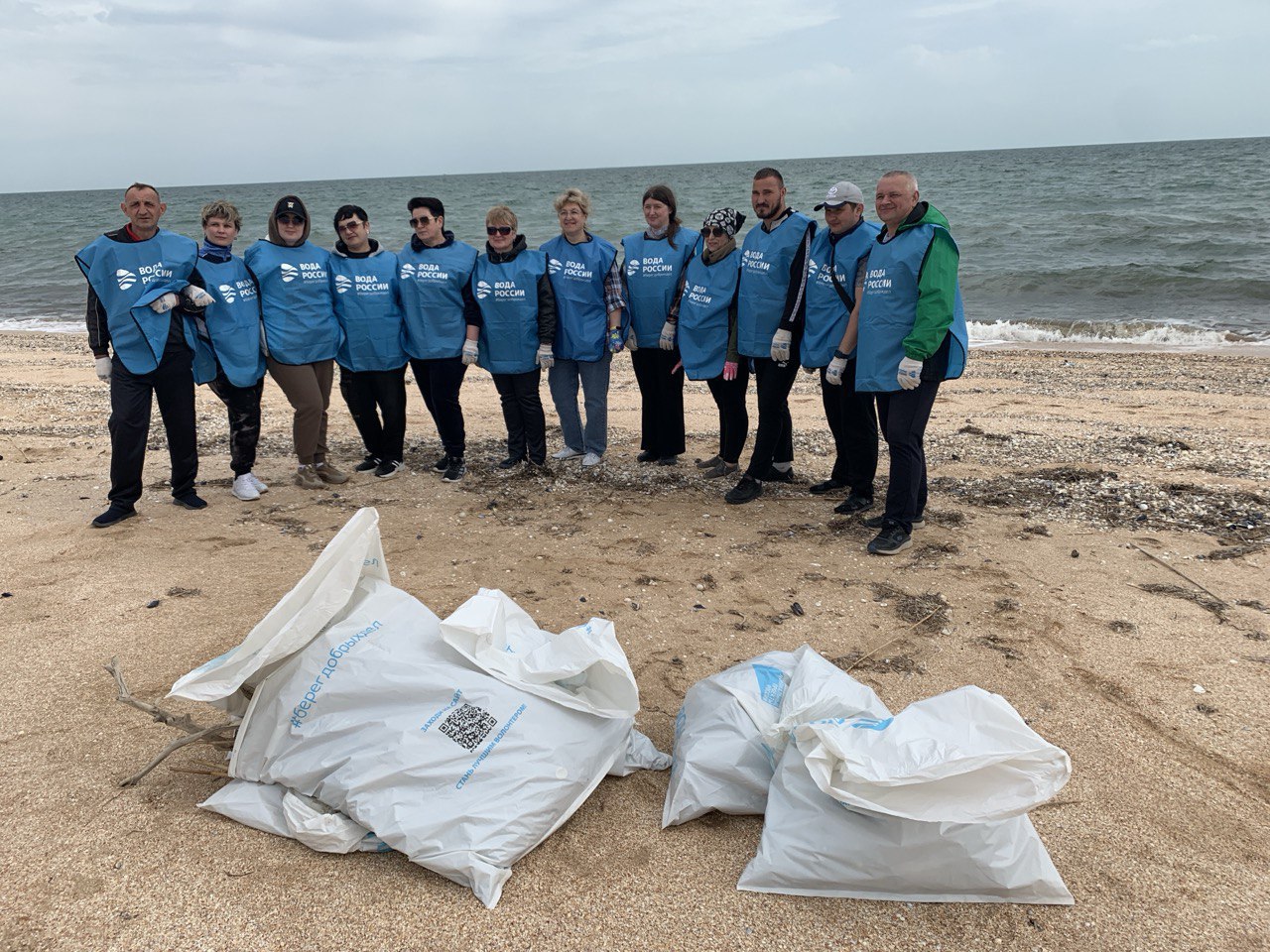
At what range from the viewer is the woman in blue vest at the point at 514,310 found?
5426mm

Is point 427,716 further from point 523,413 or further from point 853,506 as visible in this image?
point 523,413

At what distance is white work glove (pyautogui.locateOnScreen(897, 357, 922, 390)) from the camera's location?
13.1 ft

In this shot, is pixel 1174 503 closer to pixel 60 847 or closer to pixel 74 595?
pixel 60 847

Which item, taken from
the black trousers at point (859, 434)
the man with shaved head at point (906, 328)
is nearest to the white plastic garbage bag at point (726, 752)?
the man with shaved head at point (906, 328)

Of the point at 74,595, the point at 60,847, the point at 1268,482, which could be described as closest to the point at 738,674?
the point at 60,847

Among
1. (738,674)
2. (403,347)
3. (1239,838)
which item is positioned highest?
(403,347)

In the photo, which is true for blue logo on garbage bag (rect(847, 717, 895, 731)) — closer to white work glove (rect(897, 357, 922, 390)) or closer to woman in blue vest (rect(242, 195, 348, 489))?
white work glove (rect(897, 357, 922, 390))

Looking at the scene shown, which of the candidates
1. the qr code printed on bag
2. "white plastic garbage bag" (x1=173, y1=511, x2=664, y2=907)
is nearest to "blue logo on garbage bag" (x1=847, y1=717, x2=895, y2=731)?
"white plastic garbage bag" (x1=173, y1=511, x2=664, y2=907)

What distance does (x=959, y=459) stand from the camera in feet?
19.4

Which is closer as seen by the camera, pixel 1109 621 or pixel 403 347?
pixel 1109 621

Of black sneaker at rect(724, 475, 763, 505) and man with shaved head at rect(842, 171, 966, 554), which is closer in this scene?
man with shaved head at rect(842, 171, 966, 554)

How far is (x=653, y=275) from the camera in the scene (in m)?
5.50

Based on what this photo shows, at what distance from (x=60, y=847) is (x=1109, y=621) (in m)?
3.76

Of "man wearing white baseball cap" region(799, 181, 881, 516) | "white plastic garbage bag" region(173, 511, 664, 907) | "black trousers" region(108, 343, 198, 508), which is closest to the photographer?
"white plastic garbage bag" region(173, 511, 664, 907)
